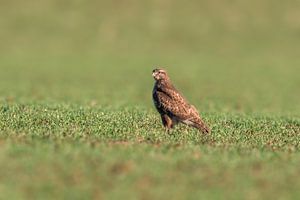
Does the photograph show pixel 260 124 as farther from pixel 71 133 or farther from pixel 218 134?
Answer: pixel 71 133

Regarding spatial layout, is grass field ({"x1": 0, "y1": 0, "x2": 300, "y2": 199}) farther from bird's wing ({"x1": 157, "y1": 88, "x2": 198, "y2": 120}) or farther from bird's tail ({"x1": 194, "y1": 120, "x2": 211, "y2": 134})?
bird's wing ({"x1": 157, "y1": 88, "x2": 198, "y2": 120})

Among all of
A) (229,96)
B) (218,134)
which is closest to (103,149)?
(218,134)

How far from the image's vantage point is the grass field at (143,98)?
1193cm

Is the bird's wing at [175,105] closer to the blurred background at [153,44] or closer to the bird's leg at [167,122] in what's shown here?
the bird's leg at [167,122]

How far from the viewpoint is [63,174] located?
38.9 feet

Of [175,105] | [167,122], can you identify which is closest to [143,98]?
[167,122]

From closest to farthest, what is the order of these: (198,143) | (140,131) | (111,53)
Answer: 1. (198,143)
2. (140,131)
3. (111,53)

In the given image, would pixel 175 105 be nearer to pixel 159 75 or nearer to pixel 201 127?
pixel 201 127

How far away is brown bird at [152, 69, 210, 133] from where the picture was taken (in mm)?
16969

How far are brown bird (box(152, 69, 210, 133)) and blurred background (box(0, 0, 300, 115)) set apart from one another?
2127cm

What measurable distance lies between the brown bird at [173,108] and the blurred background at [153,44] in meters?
21.3

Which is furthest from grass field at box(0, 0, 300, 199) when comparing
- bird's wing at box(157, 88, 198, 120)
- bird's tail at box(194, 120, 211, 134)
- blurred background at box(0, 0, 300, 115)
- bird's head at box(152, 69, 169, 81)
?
bird's head at box(152, 69, 169, 81)

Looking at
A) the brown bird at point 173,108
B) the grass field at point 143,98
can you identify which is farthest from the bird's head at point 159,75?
the grass field at point 143,98

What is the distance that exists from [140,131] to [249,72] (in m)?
38.2
